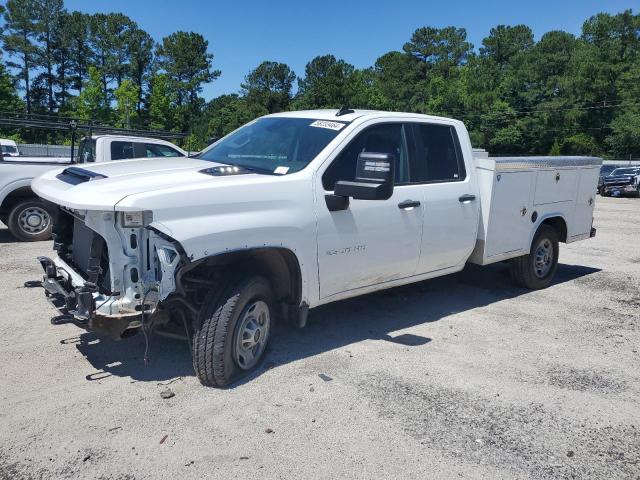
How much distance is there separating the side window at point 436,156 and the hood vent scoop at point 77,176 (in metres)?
2.74

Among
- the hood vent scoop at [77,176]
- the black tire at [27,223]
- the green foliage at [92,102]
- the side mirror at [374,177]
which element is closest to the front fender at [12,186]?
the black tire at [27,223]

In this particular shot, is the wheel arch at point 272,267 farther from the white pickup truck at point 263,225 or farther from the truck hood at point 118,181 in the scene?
the truck hood at point 118,181

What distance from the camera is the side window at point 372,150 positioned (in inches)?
181

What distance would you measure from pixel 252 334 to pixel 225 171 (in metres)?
1.25

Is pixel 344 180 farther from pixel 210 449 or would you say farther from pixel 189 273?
pixel 210 449

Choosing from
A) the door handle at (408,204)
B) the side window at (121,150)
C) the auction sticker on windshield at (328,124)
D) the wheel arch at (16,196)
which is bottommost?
the wheel arch at (16,196)

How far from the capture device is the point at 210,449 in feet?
11.1

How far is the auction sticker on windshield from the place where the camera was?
4.87 m

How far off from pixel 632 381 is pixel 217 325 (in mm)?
3313

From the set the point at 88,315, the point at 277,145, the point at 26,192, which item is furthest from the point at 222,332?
the point at 26,192

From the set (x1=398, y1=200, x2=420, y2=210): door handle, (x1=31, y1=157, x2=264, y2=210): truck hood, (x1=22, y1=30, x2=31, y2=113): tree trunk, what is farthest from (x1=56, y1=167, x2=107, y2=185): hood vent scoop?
(x1=22, y1=30, x2=31, y2=113): tree trunk

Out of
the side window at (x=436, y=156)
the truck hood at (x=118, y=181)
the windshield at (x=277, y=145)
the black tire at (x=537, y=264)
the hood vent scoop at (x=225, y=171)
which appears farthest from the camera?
the black tire at (x=537, y=264)

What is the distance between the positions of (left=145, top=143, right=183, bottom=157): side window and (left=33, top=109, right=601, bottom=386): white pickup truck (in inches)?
238

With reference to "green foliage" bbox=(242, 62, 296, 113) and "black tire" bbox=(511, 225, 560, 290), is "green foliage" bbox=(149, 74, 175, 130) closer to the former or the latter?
"green foliage" bbox=(242, 62, 296, 113)
